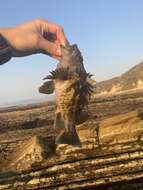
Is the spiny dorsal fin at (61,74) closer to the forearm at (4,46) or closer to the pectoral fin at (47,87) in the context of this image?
the pectoral fin at (47,87)

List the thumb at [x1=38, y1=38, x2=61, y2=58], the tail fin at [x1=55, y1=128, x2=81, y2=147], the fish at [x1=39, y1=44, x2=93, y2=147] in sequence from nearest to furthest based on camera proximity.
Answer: the tail fin at [x1=55, y1=128, x2=81, y2=147], the thumb at [x1=38, y1=38, x2=61, y2=58], the fish at [x1=39, y1=44, x2=93, y2=147]

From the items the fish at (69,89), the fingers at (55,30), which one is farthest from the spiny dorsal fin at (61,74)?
the fingers at (55,30)

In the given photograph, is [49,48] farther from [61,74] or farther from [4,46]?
[4,46]

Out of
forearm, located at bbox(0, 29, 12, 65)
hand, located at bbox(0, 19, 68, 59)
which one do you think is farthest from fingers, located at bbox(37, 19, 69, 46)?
forearm, located at bbox(0, 29, 12, 65)

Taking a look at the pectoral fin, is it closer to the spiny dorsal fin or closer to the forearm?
the spiny dorsal fin

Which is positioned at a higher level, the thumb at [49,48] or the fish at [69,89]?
the thumb at [49,48]

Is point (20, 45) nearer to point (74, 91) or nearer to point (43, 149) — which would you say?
point (74, 91)

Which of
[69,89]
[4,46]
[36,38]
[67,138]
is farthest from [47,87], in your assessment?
[67,138]
